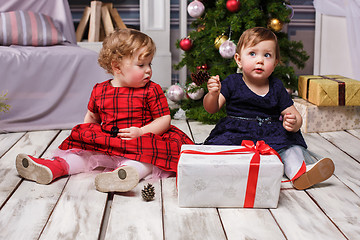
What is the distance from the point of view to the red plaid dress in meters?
1.61

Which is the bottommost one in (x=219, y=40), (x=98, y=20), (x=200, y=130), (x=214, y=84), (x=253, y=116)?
(x=200, y=130)

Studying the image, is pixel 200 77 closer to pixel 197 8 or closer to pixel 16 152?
pixel 197 8

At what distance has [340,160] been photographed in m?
1.89

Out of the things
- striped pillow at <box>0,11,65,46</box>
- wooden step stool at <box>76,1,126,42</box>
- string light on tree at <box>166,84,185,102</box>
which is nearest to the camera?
striped pillow at <box>0,11,65,46</box>

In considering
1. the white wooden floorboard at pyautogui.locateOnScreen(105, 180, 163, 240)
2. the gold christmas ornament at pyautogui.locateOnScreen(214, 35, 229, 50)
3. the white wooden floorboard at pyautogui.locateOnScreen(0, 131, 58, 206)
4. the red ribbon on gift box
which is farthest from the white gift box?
the gold christmas ornament at pyautogui.locateOnScreen(214, 35, 229, 50)

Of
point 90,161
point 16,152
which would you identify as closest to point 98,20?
point 16,152

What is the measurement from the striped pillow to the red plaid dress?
1053 millimetres

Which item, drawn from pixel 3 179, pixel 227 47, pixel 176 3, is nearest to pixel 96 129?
pixel 3 179

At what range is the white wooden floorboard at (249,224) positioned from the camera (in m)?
1.20

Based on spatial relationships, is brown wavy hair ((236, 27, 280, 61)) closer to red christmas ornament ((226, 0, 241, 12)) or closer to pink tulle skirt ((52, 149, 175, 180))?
pink tulle skirt ((52, 149, 175, 180))

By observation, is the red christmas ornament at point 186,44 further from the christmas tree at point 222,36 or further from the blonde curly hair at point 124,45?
the blonde curly hair at point 124,45

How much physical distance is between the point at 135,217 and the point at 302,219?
0.50 meters

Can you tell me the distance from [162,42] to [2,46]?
1467mm

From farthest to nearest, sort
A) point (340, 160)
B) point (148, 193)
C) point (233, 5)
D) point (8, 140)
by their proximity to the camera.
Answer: point (233, 5)
point (8, 140)
point (340, 160)
point (148, 193)
